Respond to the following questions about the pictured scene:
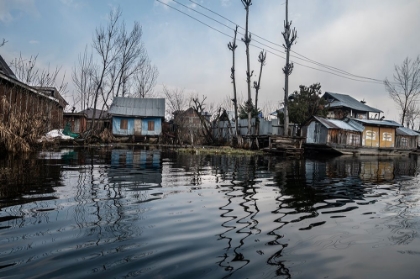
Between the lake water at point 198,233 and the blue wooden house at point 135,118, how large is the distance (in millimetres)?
27511

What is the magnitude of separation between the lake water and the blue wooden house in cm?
2751

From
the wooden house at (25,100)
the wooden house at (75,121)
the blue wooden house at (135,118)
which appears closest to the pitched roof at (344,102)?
the blue wooden house at (135,118)

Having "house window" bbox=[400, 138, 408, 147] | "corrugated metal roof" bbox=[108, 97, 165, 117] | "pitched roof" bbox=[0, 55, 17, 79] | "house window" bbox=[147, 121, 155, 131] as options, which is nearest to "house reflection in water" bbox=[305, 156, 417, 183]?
"pitched roof" bbox=[0, 55, 17, 79]

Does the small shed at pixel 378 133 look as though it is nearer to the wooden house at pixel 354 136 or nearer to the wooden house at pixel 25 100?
the wooden house at pixel 354 136

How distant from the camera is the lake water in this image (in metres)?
2.50

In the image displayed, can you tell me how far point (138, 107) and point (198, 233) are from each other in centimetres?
3252

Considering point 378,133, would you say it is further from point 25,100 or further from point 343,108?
point 25,100

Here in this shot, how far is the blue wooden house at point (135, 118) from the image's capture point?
33.1 metres

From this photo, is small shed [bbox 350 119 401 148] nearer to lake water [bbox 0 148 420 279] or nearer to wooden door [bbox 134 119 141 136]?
wooden door [bbox 134 119 141 136]

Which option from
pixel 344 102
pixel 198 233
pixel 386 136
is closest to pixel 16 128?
pixel 198 233

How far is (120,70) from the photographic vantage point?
33344 mm

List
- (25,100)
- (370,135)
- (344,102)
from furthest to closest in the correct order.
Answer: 1. (344,102)
2. (370,135)
3. (25,100)

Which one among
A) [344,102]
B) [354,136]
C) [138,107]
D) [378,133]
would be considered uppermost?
[344,102]

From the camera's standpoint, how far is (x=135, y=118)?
3350 centimetres
